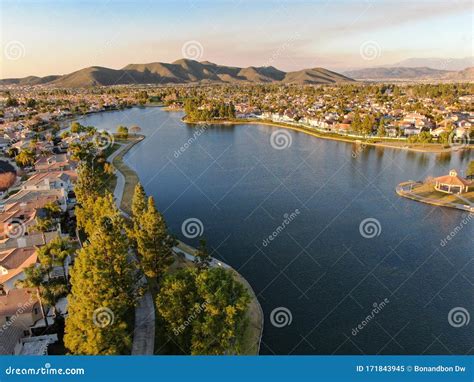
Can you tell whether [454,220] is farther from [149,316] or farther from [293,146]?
[293,146]

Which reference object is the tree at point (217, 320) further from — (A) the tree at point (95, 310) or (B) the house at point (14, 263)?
(B) the house at point (14, 263)

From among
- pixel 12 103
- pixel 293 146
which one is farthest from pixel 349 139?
pixel 12 103

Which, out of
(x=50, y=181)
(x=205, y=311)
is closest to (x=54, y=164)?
(x=50, y=181)

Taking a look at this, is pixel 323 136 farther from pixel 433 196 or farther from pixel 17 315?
pixel 17 315

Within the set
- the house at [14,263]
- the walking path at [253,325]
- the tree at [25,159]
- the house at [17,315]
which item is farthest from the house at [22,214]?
the tree at [25,159]

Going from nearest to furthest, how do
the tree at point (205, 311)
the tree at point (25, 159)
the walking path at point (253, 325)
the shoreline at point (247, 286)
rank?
the tree at point (205, 311) < the walking path at point (253, 325) < the shoreline at point (247, 286) < the tree at point (25, 159)
